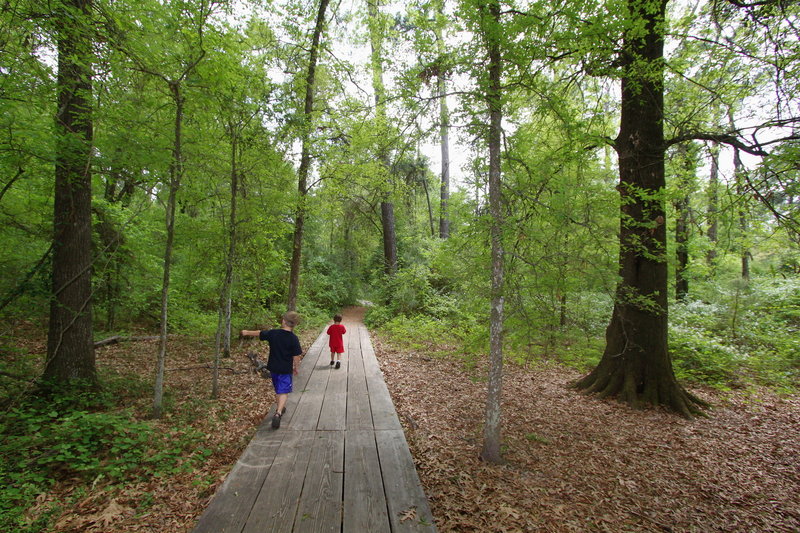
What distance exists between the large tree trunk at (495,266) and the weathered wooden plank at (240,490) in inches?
98.0

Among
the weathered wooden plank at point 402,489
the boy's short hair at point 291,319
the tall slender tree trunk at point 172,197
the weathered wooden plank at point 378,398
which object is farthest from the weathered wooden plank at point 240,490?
the tall slender tree trunk at point 172,197

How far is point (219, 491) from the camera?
3.04 metres

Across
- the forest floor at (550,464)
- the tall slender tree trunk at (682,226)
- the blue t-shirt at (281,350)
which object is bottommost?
the forest floor at (550,464)

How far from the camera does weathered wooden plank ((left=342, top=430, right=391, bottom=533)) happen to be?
2.68 metres

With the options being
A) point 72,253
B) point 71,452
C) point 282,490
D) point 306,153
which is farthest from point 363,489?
point 306,153

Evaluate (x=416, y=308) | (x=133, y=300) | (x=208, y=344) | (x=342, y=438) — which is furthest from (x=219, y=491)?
(x=416, y=308)

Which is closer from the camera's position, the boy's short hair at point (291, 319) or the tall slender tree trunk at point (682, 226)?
the boy's short hair at point (291, 319)

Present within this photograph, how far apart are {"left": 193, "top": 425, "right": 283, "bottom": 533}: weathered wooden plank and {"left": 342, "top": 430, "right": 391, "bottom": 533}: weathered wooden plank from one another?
82 cm

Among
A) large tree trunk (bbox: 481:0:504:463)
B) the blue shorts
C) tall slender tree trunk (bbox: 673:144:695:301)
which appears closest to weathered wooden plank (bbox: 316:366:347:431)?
the blue shorts

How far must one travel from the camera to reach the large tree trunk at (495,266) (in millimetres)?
3551

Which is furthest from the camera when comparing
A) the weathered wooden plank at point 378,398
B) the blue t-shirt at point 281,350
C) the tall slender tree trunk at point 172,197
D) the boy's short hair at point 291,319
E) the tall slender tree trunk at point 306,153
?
the tall slender tree trunk at point 306,153

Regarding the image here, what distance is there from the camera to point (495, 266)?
12.1 ft

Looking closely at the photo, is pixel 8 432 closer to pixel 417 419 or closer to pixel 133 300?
pixel 417 419

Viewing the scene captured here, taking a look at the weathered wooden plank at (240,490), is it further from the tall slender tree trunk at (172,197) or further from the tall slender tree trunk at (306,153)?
the tall slender tree trunk at (306,153)
